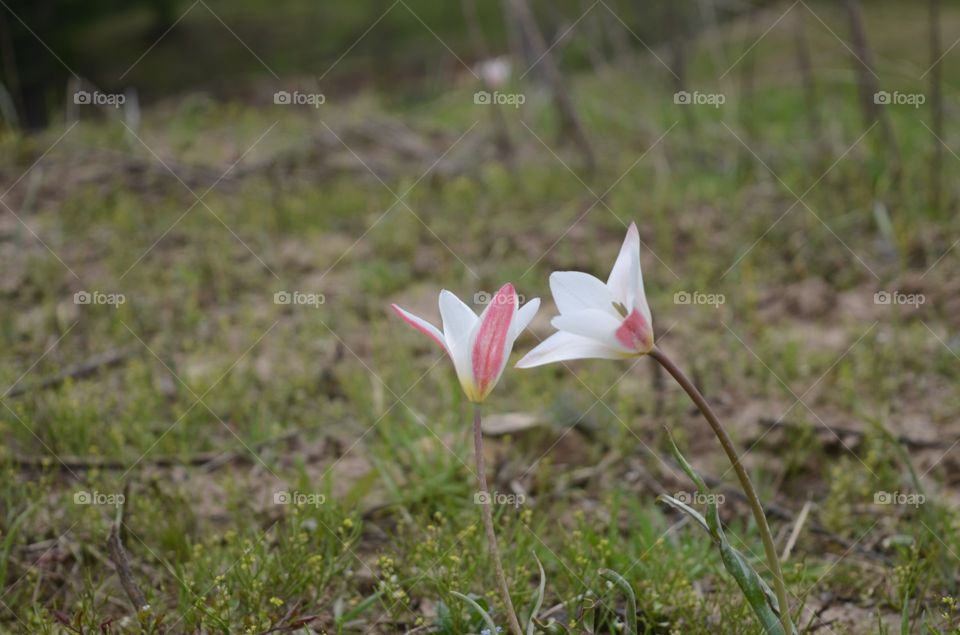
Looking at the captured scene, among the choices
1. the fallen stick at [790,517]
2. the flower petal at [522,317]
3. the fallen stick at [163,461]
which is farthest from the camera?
the fallen stick at [163,461]

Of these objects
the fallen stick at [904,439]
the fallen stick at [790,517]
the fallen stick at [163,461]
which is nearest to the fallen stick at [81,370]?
the fallen stick at [163,461]

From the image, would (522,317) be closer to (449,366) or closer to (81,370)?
(449,366)

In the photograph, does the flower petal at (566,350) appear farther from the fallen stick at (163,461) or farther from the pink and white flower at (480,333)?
the fallen stick at (163,461)

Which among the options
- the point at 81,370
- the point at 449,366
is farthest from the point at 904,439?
the point at 81,370

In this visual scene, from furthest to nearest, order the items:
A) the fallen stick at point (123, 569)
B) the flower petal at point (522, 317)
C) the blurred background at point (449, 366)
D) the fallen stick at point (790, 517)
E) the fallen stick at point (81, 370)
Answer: the fallen stick at point (81, 370), the fallen stick at point (790, 517), the blurred background at point (449, 366), the fallen stick at point (123, 569), the flower petal at point (522, 317)

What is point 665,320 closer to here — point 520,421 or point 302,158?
point 520,421
